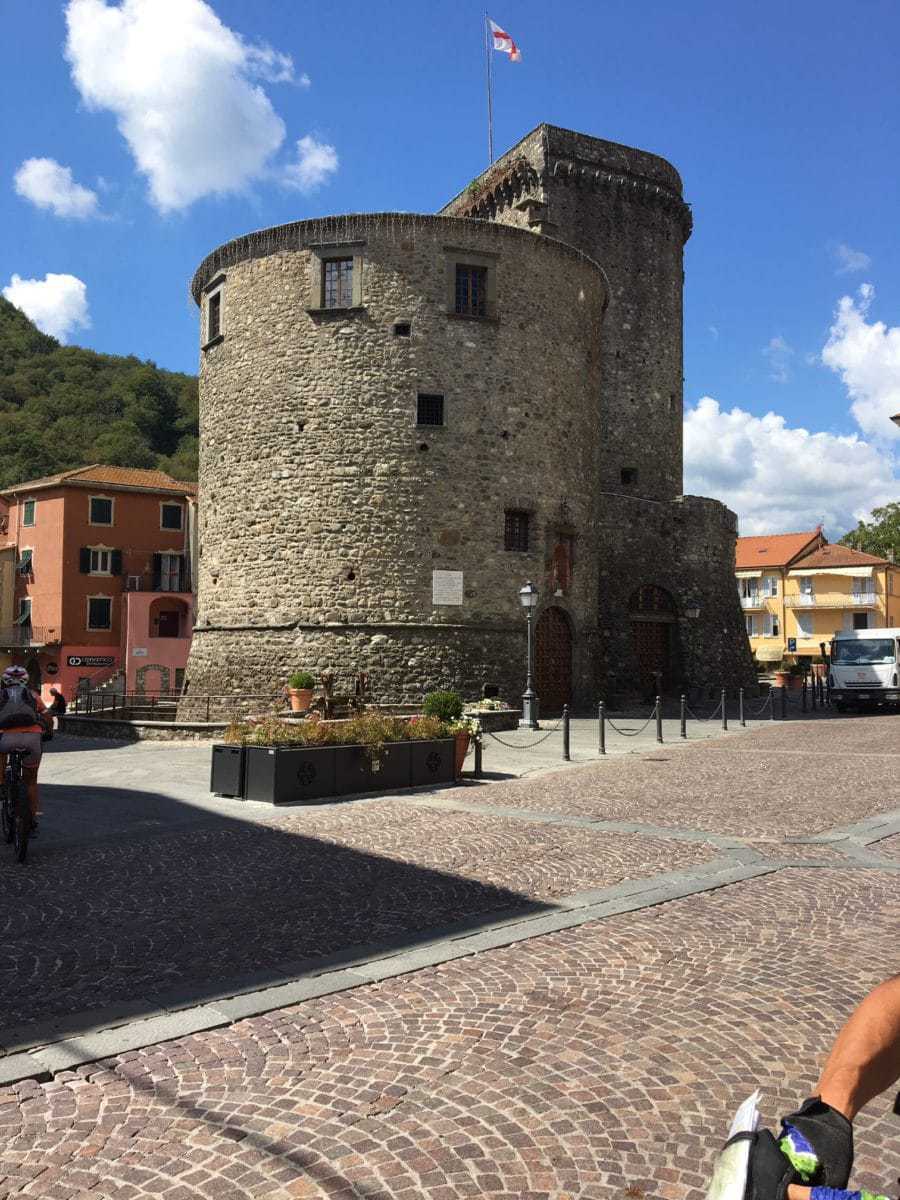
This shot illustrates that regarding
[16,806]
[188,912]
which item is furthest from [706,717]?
[188,912]

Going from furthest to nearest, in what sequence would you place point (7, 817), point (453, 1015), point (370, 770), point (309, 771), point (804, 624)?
point (804, 624)
point (370, 770)
point (309, 771)
point (7, 817)
point (453, 1015)

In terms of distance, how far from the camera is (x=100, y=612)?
40.8 meters

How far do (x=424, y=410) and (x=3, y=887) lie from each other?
16889 millimetres

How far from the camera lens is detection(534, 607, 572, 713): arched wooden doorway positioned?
23.3m

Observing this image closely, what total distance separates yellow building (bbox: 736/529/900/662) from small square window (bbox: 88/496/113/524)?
36.2 metres

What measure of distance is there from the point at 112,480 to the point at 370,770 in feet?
112

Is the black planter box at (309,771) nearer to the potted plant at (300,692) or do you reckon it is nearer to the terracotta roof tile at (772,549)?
the potted plant at (300,692)

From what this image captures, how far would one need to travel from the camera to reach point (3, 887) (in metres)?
6.49

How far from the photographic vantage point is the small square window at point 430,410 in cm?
2184

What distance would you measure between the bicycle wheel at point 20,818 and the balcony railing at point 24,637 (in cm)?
3451

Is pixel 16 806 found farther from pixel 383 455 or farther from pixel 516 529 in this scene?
pixel 516 529

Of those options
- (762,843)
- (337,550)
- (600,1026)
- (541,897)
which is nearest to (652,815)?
(762,843)

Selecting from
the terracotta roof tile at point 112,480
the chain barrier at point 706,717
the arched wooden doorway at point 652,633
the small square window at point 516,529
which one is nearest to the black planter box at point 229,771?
the small square window at point 516,529

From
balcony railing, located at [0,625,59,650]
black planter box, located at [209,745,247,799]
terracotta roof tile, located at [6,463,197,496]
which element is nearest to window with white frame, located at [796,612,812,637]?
terracotta roof tile, located at [6,463,197,496]
